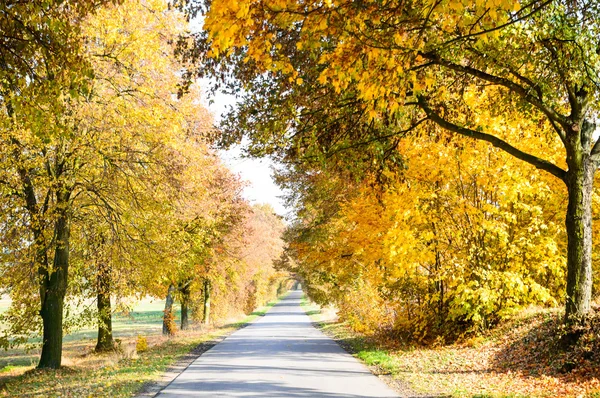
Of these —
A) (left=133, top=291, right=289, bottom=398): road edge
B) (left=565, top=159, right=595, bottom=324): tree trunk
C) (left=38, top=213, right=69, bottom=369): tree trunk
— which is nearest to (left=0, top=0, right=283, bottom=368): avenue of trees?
(left=38, top=213, right=69, bottom=369): tree trunk

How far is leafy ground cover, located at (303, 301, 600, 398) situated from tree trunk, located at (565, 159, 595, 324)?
43 cm

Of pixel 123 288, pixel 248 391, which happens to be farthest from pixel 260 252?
pixel 248 391

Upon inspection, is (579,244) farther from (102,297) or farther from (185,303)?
(185,303)

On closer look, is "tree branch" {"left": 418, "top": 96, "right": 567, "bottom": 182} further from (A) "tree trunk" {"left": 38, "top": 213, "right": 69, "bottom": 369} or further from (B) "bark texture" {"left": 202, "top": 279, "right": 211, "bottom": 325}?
(B) "bark texture" {"left": 202, "top": 279, "right": 211, "bottom": 325}

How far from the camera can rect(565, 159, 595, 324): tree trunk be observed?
1089cm

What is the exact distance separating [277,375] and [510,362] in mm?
5017

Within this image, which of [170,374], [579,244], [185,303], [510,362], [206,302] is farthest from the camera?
[206,302]

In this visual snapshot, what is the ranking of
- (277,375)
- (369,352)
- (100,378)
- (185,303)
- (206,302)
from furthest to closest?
(206,302) < (185,303) < (369,352) < (100,378) < (277,375)

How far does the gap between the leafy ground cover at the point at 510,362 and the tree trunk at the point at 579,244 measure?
43 centimetres

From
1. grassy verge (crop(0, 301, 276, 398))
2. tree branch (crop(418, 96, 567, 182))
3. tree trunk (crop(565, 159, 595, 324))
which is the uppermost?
tree branch (crop(418, 96, 567, 182))

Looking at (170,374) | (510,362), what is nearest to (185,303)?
(170,374)

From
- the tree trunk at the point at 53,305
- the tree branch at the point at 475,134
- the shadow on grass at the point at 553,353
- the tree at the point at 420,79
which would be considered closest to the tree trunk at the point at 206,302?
the tree trunk at the point at 53,305

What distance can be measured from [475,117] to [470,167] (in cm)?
156

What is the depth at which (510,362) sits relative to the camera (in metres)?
A: 12.2
